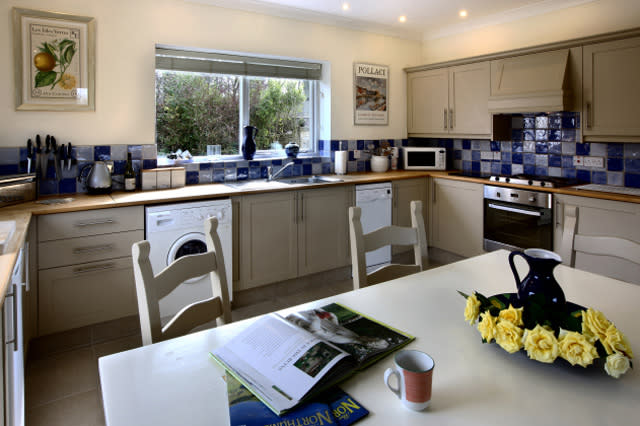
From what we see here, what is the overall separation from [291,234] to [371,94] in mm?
2033

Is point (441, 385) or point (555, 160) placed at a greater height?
point (555, 160)

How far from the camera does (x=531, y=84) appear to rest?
3.75 metres

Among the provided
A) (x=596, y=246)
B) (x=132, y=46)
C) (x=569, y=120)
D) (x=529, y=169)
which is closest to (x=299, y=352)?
(x=596, y=246)

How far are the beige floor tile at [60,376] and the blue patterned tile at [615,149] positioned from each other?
4.06 m

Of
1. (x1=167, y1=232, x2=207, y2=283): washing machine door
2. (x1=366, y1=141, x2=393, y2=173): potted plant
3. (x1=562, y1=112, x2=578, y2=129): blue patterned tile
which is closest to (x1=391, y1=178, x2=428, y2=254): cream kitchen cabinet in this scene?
(x1=366, y1=141, x2=393, y2=173): potted plant

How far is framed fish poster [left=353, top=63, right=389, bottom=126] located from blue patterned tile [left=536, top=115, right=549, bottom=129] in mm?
1558

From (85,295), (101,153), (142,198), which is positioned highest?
(101,153)

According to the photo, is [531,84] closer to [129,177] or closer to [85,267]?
[129,177]

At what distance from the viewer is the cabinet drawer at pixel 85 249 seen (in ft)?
8.71

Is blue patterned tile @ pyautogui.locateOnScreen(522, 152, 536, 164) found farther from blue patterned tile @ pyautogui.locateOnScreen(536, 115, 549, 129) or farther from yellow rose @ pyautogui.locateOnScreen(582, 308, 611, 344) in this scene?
yellow rose @ pyautogui.locateOnScreen(582, 308, 611, 344)

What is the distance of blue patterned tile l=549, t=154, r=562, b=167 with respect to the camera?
3.94m

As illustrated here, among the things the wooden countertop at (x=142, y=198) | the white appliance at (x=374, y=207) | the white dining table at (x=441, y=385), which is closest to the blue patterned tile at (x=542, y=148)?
the wooden countertop at (x=142, y=198)

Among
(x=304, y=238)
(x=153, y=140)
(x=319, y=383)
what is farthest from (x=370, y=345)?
(x=153, y=140)

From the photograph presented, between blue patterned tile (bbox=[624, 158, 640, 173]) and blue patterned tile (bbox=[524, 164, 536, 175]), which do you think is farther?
blue patterned tile (bbox=[524, 164, 536, 175])
